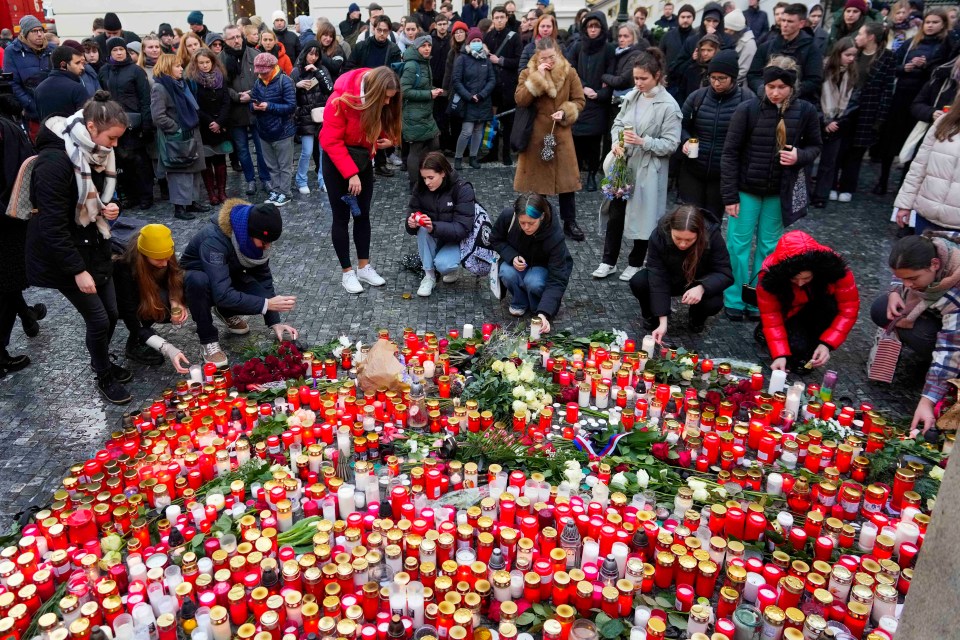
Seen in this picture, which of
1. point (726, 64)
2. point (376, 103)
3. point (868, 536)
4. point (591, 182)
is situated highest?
point (726, 64)

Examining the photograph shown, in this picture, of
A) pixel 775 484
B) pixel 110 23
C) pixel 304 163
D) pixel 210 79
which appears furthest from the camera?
pixel 110 23

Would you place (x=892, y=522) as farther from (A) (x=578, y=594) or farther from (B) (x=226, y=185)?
(B) (x=226, y=185)

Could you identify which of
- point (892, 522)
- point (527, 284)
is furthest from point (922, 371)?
point (527, 284)

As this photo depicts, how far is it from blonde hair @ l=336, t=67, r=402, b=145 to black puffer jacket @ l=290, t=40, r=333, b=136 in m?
3.30

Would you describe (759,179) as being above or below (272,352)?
above

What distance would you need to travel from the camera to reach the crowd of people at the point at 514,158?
4715 millimetres

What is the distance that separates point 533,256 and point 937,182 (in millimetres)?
2915

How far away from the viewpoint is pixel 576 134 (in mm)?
8922

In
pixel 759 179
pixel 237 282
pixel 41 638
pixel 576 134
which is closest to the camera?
pixel 41 638

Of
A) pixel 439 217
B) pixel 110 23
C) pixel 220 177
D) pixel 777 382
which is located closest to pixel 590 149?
pixel 439 217

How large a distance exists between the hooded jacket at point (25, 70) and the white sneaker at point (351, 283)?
4.39m

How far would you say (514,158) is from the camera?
1041 centimetres

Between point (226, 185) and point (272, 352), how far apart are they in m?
5.29

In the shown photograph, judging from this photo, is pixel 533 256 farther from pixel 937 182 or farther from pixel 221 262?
pixel 937 182
